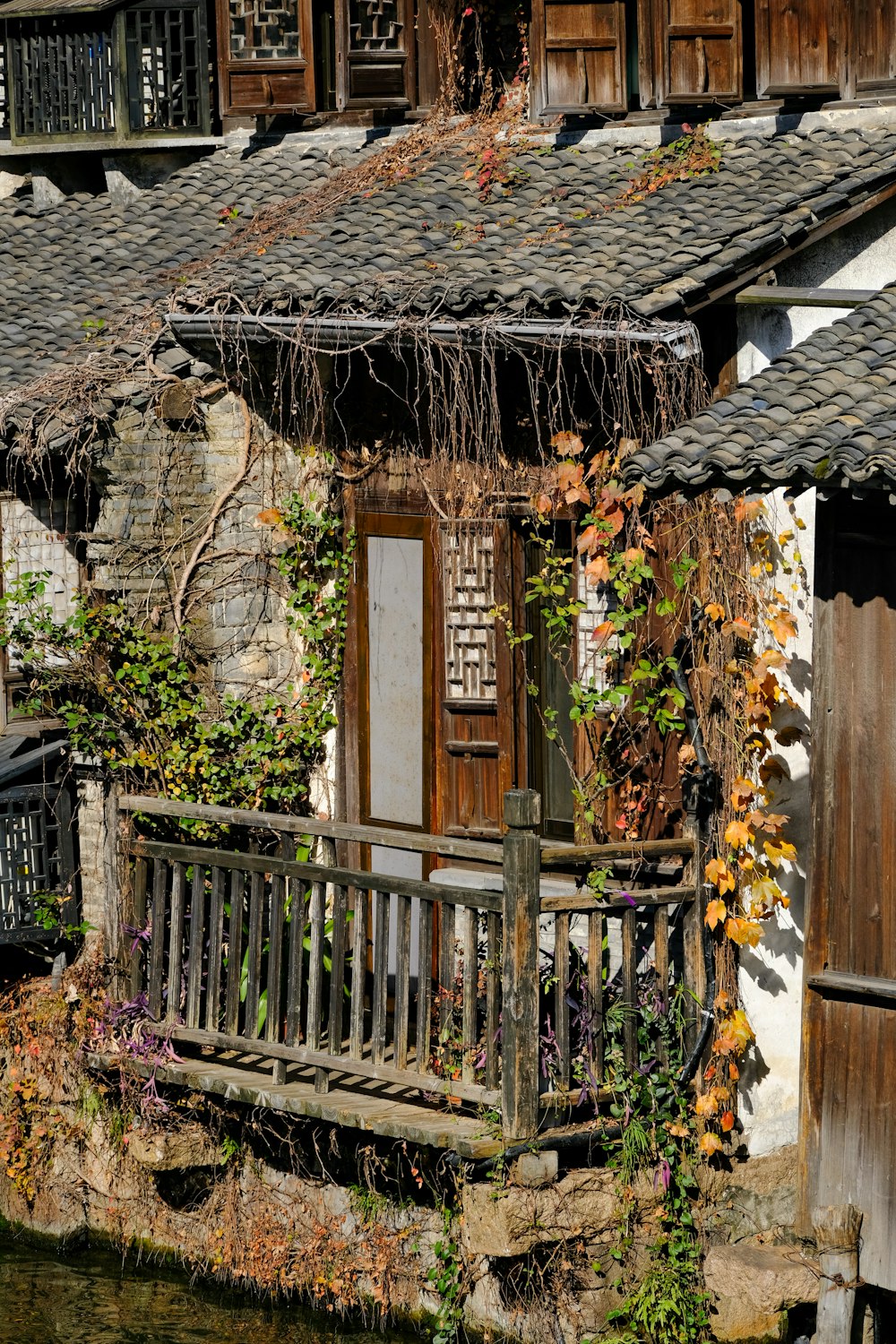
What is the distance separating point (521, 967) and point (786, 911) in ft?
4.41

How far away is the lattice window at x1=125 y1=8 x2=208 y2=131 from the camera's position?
535 inches

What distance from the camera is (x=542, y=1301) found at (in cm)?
Answer: 879

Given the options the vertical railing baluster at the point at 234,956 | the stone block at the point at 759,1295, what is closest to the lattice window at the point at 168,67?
the vertical railing baluster at the point at 234,956

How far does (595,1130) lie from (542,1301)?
0.90 m

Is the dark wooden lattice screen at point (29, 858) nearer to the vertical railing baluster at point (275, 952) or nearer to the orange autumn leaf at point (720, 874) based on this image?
the vertical railing baluster at point (275, 952)

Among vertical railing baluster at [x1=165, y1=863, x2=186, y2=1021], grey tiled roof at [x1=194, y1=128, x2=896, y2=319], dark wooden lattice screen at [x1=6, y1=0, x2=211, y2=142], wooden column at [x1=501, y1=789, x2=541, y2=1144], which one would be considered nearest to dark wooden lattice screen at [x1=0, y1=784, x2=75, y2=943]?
vertical railing baluster at [x1=165, y1=863, x2=186, y2=1021]

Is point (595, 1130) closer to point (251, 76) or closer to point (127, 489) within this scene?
point (127, 489)

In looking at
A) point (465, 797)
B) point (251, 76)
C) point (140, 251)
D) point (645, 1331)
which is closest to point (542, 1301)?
point (645, 1331)

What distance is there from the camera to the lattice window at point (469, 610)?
32.0ft

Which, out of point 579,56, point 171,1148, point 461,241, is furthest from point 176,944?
point 579,56

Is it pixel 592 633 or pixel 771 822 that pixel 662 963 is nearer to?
pixel 771 822

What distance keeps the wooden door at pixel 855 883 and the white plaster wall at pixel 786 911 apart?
0.83 m

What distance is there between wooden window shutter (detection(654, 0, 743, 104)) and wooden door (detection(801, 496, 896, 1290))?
3.74 m

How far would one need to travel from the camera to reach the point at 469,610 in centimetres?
987
